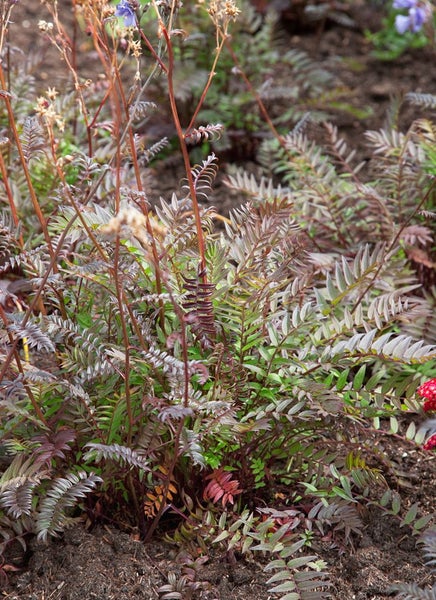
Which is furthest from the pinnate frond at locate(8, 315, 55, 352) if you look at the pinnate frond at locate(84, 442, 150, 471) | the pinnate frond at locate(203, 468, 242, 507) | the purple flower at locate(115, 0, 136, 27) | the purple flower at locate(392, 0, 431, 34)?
the purple flower at locate(392, 0, 431, 34)

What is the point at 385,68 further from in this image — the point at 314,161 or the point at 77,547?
the point at 77,547

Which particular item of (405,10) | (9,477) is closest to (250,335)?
(9,477)

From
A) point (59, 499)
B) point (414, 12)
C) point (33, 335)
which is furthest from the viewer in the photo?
point (414, 12)

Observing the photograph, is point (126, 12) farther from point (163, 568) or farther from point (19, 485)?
point (163, 568)

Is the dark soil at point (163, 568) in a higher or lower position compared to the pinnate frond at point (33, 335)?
lower

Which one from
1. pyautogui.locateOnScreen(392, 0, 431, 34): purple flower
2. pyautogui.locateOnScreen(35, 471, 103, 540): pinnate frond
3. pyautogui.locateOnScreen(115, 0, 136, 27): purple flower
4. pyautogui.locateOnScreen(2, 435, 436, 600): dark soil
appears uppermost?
pyautogui.locateOnScreen(115, 0, 136, 27): purple flower

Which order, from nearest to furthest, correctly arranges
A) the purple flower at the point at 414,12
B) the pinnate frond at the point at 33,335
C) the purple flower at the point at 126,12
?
the pinnate frond at the point at 33,335 → the purple flower at the point at 126,12 → the purple flower at the point at 414,12

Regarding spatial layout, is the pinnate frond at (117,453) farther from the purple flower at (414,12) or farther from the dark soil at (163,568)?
the purple flower at (414,12)

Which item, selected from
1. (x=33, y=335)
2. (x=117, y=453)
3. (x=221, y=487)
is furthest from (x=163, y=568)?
(x=33, y=335)

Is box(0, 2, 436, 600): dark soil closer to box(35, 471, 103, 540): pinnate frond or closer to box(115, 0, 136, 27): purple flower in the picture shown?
box(35, 471, 103, 540): pinnate frond

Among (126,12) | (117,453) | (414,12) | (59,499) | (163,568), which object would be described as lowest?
(163,568)

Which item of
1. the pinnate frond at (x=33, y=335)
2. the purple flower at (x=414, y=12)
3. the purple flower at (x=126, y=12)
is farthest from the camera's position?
the purple flower at (x=414, y=12)

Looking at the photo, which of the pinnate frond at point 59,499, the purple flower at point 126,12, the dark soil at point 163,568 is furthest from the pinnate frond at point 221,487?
the purple flower at point 126,12

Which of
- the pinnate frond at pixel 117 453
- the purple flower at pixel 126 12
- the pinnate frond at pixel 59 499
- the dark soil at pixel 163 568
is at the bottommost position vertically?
the dark soil at pixel 163 568
